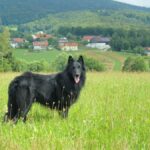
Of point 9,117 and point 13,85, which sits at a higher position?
point 13,85

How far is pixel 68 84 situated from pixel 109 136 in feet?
8.92

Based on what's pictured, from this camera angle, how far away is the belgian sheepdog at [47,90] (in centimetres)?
821

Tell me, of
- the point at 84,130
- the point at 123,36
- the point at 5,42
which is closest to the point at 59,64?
the point at 5,42

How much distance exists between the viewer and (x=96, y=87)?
14273mm

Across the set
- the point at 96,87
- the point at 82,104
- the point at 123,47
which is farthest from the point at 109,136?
the point at 123,47

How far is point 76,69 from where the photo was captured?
8609 millimetres

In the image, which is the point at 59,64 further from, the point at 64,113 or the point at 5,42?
the point at 64,113

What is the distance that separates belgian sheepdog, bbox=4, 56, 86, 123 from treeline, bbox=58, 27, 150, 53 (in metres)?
78.6

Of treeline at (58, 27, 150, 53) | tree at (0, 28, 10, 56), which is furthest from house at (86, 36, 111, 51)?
tree at (0, 28, 10, 56)

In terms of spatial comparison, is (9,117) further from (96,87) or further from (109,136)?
(96,87)

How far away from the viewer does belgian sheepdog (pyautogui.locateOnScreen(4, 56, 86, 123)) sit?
8.21m

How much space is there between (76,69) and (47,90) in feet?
2.54

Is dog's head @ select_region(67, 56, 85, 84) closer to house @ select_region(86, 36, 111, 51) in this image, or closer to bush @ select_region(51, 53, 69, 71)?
bush @ select_region(51, 53, 69, 71)

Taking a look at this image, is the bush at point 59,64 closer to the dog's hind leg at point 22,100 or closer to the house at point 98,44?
the dog's hind leg at point 22,100
